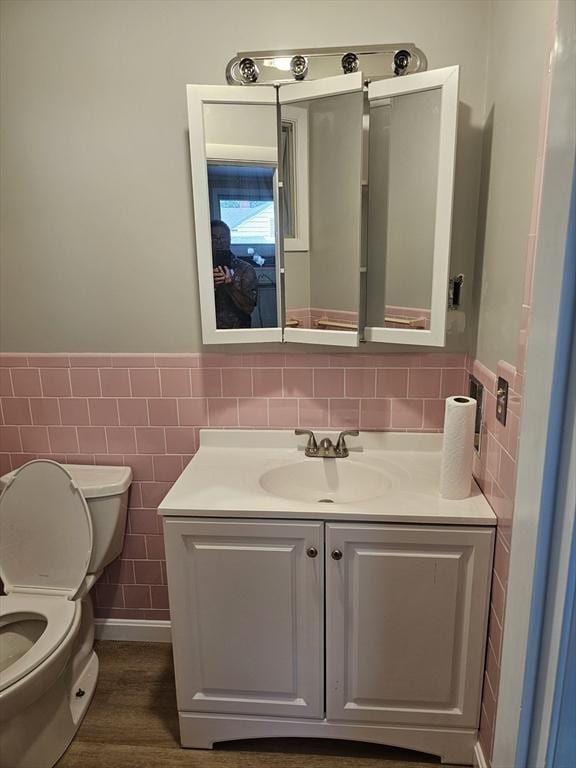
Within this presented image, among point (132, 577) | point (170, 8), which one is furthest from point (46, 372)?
point (170, 8)

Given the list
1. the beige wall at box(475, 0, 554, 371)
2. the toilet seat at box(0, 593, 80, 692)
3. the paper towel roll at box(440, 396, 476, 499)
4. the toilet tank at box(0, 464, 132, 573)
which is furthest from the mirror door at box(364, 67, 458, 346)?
the toilet seat at box(0, 593, 80, 692)

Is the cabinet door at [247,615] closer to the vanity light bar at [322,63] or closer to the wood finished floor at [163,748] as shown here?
the wood finished floor at [163,748]

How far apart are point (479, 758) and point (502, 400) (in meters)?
1.07

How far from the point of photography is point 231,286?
1732 mm

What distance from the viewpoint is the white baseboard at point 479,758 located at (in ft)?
4.86

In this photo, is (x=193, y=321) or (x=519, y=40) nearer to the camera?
(x=519, y=40)

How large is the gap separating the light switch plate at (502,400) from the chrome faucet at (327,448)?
545 mm

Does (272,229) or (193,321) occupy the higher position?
(272,229)

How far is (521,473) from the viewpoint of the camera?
2.03 ft

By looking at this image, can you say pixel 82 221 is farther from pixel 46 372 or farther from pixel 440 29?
pixel 440 29

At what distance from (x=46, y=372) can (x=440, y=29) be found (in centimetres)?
172

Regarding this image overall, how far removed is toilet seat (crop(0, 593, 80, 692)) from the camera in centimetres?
146

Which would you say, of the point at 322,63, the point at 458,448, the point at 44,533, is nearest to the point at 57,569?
the point at 44,533

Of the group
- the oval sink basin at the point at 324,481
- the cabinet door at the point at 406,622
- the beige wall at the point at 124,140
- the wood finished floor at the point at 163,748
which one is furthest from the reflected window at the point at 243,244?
the wood finished floor at the point at 163,748
